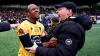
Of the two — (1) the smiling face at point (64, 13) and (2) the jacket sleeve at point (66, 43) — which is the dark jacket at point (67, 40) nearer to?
(2) the jacket sleeve at point (66, 43)

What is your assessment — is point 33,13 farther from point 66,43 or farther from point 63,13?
point 66,43

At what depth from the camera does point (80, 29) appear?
3877mm

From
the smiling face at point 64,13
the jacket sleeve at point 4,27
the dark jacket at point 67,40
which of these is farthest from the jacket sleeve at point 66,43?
the jacket sleeve at point 4,27

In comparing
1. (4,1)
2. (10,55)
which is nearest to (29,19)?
(10,55)

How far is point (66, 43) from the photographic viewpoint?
12.1 ft

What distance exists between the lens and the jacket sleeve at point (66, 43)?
3695 mm

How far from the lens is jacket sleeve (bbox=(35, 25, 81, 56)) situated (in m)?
3.70

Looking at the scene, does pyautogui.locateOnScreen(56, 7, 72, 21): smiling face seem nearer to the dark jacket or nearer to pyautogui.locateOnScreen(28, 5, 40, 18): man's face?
the dark jacket

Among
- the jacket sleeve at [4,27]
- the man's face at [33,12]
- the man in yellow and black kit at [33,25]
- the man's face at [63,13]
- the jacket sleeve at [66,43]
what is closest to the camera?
the jacket sleeve at [4,27]

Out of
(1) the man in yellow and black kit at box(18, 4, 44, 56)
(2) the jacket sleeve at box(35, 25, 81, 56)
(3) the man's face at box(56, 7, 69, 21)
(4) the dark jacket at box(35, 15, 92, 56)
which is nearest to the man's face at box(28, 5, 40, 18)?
(1) the man in yellow and black kit at box(18, 4, 44, 56)

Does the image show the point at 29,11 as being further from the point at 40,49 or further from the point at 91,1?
the point at 91,1

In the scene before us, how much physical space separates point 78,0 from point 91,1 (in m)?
4.76

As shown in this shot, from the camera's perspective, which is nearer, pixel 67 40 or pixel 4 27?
pixel 4 27

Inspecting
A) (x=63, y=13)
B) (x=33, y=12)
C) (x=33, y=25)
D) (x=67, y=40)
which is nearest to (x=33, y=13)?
(x=33, y=12)
